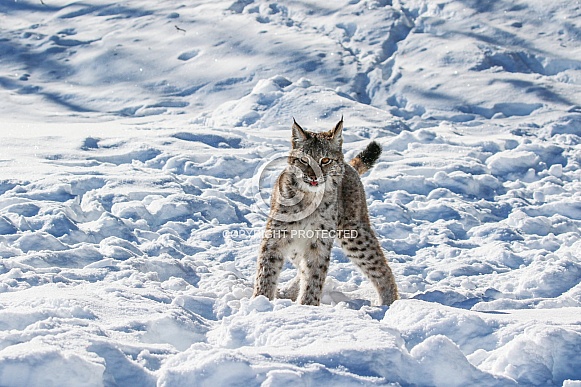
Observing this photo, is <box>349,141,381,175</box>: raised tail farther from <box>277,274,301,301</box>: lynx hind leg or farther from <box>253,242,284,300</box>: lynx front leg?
<box>253,242,284,300</box>: lynx front leg

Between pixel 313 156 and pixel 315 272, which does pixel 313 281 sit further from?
pixel 313 156

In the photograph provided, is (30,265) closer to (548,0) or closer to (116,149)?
(116,149)

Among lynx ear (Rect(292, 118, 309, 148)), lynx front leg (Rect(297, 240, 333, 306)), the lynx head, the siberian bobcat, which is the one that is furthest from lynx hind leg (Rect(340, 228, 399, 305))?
lynx ear (Rect(292, 118, 309, 148))

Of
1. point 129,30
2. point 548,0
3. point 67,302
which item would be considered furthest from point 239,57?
point 67,302

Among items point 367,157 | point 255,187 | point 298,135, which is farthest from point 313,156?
point 255,187

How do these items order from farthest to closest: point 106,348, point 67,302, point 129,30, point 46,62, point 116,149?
point 129,30 → point 46,62 → point 116,149 → point 67,302 → point 106,348

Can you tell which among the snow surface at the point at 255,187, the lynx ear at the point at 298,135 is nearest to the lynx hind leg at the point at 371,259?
the snow surface at the point at 255,187

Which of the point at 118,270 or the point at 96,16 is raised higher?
the point at 118,270

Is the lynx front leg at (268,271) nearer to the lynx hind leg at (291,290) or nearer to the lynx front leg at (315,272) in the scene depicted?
the lynx front leg at (315,272)

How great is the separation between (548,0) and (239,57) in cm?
741

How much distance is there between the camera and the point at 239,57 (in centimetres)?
1376

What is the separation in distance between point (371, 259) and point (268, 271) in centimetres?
88

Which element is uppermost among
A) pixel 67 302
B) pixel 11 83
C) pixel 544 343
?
pixel 544 343

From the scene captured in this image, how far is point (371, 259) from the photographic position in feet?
16.2
